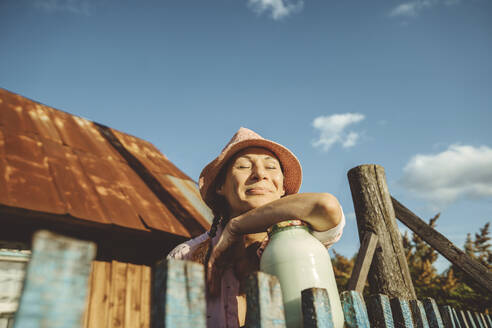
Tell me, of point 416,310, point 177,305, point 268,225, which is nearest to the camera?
point 177,305

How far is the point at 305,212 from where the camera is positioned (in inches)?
48.2

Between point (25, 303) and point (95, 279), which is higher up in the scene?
point (95, 279)

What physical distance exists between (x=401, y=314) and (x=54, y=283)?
1.32 m

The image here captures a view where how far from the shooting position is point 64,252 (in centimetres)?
50


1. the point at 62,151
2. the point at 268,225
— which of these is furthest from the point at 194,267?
the point at 62,151

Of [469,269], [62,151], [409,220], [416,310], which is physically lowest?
[416,310]

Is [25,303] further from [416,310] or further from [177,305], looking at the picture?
[416,310]

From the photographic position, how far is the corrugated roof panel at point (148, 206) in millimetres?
3400

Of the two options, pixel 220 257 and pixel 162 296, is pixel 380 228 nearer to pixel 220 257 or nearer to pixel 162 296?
pixel 220 257

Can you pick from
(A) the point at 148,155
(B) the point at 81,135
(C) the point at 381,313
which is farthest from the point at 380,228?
(B) the point at 81,135

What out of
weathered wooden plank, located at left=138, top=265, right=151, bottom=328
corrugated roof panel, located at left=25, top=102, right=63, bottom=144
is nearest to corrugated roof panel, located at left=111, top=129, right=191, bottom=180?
corrugated roof panel, located at left=25, top=102, right=63, bottom=144

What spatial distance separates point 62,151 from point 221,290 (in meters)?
3.03

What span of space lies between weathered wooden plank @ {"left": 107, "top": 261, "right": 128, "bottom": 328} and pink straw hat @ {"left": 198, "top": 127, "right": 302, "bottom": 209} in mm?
1782

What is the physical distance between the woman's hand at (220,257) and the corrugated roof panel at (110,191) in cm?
171
